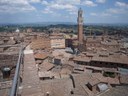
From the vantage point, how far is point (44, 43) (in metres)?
41.6

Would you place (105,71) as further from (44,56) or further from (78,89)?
(44,56)

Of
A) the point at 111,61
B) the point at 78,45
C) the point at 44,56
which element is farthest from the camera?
the point at 78,45

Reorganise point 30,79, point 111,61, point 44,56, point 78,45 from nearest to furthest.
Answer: point 30,79
point 111,61
point 44,56
point 78,45

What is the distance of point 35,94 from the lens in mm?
3184

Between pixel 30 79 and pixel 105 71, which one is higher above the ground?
pixel 30 79

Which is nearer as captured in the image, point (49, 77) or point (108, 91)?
point (108, 91)

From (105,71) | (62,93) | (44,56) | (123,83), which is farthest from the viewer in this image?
(44,56)

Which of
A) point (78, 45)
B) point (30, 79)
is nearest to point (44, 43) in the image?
point (78, 45)

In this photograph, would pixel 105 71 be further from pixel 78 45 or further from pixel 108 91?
pixel 78 45

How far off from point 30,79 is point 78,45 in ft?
124

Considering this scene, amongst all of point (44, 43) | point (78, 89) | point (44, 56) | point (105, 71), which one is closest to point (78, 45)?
point (44, 43)

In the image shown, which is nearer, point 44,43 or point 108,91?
point 108,91

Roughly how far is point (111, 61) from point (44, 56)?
1056 cm

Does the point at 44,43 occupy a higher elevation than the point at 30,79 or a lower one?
lower
